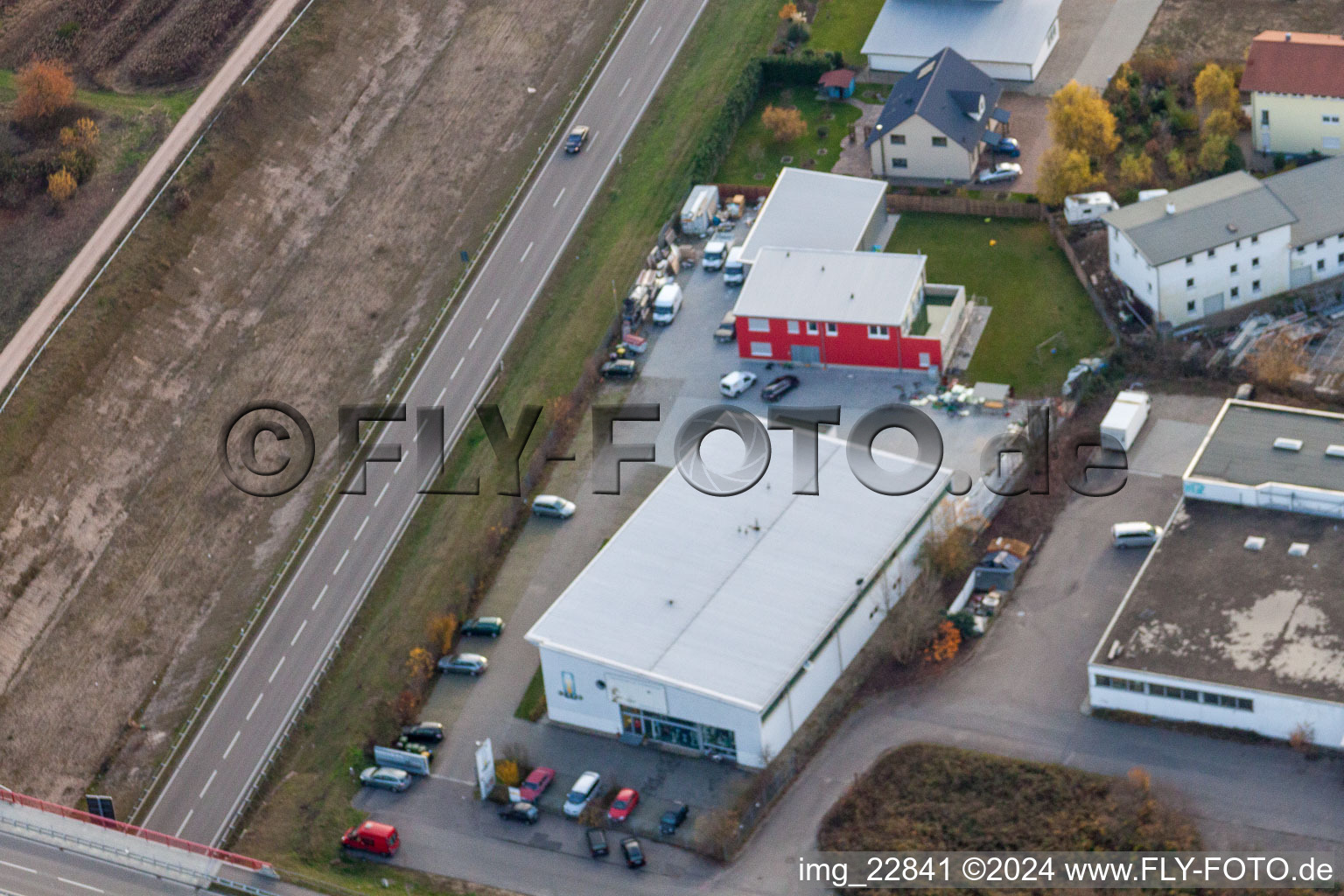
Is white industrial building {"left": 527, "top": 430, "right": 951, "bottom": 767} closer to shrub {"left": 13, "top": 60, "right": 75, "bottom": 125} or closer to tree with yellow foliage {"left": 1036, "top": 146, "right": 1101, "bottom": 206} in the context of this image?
tree with yellow foliage {"left": 1036, "top": 146, "right": 1101, "bottom": 206}

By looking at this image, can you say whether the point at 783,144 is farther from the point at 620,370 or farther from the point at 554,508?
the point at 554,508

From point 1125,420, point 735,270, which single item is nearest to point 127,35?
point 735,270

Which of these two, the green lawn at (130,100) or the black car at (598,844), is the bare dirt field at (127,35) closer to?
the green lawn at (130,100)

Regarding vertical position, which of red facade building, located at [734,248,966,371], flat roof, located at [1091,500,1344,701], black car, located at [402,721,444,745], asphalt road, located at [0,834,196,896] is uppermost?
red facade building, located at [734,248,966,371]

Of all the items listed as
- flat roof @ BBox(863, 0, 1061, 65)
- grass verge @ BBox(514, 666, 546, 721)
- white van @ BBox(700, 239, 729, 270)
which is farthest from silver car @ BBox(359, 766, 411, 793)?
flat roof @ BBox(863, 0, 1061, 65)

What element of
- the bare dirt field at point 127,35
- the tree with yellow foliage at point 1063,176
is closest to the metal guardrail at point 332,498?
the bare dirt field at point 127,35

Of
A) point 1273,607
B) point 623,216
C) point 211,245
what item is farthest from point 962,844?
point 211,245
